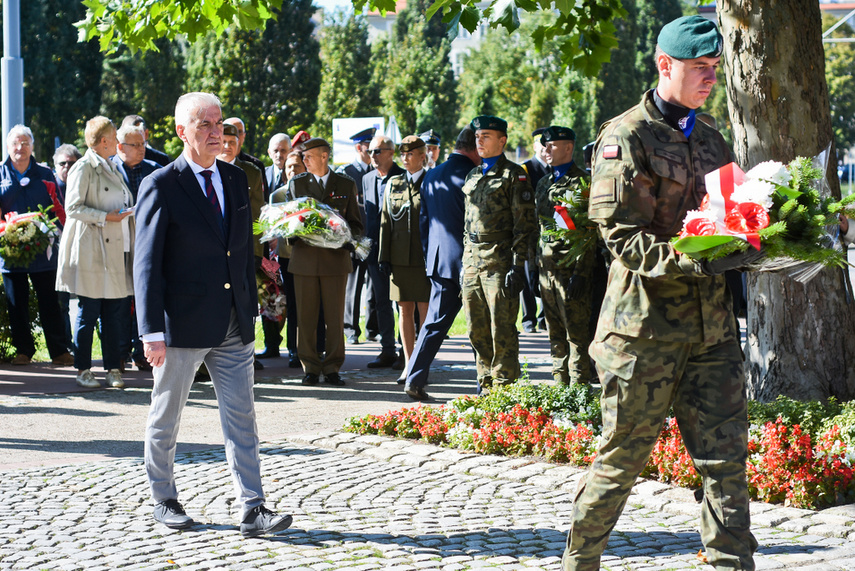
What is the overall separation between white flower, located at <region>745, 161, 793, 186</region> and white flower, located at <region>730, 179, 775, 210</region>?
4 cm

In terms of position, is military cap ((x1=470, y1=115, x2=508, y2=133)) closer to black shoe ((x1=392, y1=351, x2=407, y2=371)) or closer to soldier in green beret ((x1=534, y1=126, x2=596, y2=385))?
soldier in green beret ((x1=534, y1=126, x2=596, y2=385))

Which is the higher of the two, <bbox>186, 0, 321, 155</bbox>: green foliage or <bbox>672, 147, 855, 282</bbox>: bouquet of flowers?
<bbox>186, 0, 321, 155</bbox>: green foliage

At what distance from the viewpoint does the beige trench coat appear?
9.50m

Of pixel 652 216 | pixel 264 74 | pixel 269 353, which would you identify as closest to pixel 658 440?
pixel 652 216

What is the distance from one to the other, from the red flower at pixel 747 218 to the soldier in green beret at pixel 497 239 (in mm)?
4787

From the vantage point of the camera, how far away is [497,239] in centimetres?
838

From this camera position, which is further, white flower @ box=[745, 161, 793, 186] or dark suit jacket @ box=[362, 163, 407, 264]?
dark suit jacket @ box=[362, 163, 407, 264]

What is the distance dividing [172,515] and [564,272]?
4450 millimetres

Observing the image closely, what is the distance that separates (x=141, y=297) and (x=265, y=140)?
3968cm

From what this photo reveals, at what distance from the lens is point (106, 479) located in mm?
6379

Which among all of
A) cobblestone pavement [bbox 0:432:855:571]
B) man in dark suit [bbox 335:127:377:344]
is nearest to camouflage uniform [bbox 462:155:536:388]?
cobblestone pavement [bbox 0:432:855:571]

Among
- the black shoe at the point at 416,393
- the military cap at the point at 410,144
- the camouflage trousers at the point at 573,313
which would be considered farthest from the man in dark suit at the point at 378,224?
the camouflage trousers at the point at 573,313

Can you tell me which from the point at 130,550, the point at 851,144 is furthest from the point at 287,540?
the point at 851,144

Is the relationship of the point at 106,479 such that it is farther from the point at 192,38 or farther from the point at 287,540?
the point at 192,38
